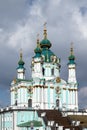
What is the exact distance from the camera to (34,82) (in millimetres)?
95125

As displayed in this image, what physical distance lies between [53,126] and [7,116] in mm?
13581

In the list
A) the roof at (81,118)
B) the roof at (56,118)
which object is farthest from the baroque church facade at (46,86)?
the roof at (56,118)

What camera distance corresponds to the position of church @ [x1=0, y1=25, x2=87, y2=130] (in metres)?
88.8

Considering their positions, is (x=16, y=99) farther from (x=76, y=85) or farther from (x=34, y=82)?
(x=76, y=85)

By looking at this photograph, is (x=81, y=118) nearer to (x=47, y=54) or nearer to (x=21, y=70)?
(x=47, y=54)

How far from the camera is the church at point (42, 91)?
88812 millimetres

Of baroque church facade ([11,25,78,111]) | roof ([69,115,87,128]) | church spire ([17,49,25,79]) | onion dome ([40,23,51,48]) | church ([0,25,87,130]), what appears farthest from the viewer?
church spire ([17,49,25,79])

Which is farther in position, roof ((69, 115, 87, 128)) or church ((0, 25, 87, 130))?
church ((0, 25, 87, 130))

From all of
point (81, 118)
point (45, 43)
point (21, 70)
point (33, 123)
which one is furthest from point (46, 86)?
point (33, 123)

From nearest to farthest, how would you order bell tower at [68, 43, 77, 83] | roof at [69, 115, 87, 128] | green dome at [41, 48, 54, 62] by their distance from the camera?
roof at [69, 115, 87, 128], green dome at [41, 48, 54, 62], bell tower at [68, 43, 77, 83]

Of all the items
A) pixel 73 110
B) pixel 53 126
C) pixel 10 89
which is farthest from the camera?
pixel 10 89

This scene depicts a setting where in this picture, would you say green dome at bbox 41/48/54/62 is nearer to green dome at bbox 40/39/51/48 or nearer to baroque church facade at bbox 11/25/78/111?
baroque church facade at bbox 11/25/78/111

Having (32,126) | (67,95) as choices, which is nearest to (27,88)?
(67,95)

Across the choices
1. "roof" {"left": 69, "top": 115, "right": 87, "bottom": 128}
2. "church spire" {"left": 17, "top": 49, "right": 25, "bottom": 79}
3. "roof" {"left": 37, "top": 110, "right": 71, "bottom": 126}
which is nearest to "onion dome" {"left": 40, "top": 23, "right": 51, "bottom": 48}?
"church spire" {"left": 17, "top": 49, "right": 25, "bottom": 79}
